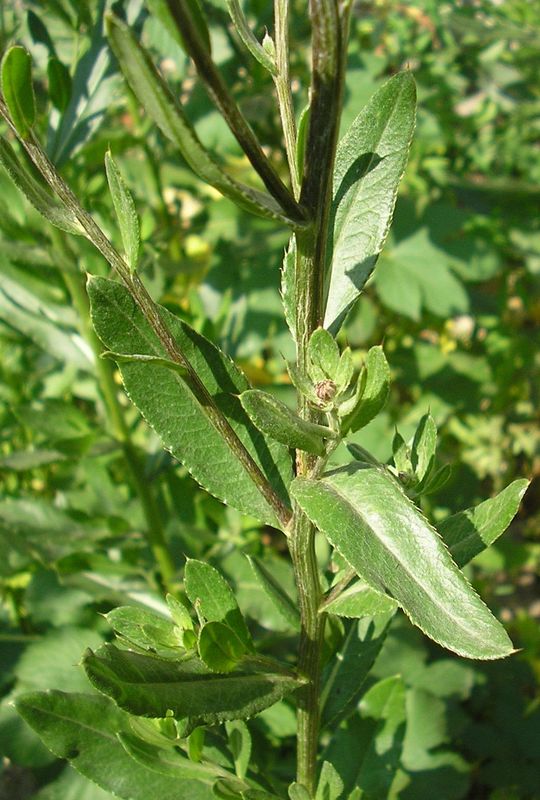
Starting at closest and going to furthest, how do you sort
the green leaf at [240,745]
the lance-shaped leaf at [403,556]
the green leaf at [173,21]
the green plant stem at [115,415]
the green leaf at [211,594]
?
the green leaf at [173,21] < the lance-shaped leaf at [403,556] < the green leaf at [211,594] < the green leaf at [240,745] < the green plant stem at [115,415]

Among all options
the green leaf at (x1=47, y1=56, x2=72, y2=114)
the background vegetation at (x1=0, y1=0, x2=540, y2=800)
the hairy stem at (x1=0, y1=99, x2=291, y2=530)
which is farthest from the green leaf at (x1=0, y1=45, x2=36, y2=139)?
the green leaf at (x1=47, y1=56, x2=72, y2=114)

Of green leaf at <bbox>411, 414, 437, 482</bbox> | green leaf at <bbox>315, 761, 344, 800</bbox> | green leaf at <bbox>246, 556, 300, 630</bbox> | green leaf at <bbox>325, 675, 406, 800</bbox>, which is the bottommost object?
green leaf at <bbox>325, 675, 406, 800</bbox>

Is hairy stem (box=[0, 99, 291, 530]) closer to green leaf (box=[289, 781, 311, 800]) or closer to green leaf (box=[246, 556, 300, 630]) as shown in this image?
green leaf (box=[246, 556, 300, 630])

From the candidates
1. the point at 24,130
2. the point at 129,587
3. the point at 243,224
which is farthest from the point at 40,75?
the point at 24,130

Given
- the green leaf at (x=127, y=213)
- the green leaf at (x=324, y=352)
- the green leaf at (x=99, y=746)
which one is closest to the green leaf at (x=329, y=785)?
the green leaf at (x=99, y=746)

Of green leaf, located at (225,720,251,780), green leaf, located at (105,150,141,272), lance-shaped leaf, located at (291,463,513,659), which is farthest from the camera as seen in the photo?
green leaf, located at (225,720,251,780)

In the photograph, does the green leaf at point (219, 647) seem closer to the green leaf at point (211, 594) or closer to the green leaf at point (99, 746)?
the green leaf at point (211, 594)
